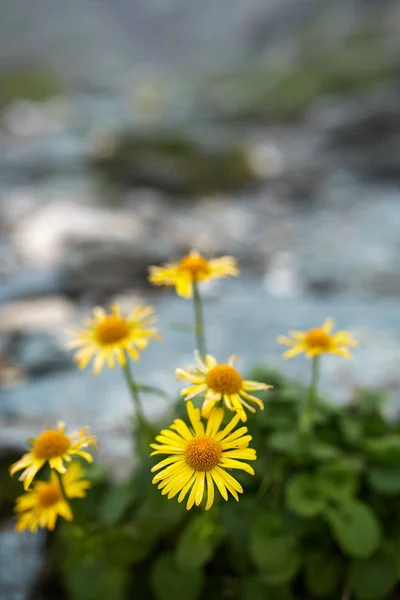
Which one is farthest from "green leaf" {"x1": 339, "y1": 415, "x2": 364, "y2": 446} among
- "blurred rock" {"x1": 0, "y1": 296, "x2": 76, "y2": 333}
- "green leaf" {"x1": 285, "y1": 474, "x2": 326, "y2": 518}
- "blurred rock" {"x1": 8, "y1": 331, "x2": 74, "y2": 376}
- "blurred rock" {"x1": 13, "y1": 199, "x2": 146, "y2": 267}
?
"blurred rock" {"x1": 13, "y1": 199, "x2": 146, "y2": 267}

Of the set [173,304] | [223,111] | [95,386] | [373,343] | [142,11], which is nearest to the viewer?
[95,386]

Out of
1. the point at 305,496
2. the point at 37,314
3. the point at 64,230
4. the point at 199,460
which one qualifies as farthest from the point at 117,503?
the point at 64,230

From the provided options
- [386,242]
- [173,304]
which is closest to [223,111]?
[386,242]

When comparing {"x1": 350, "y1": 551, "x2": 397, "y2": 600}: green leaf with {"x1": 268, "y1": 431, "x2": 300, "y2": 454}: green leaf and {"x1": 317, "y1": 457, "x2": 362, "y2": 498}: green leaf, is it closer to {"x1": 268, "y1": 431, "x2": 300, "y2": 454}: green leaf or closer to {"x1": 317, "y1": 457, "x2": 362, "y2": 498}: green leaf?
{"x1": 317, "y1": 457, "x2": 362, "y2": 498}: green leaf

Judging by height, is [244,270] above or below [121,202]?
below

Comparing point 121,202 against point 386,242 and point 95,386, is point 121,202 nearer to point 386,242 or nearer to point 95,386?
point 386,242

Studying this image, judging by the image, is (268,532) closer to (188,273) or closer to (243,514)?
(243,514)

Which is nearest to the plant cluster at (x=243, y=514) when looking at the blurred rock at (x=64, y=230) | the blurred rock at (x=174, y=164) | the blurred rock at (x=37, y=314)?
the blurred rock at (x=37, y=314)
